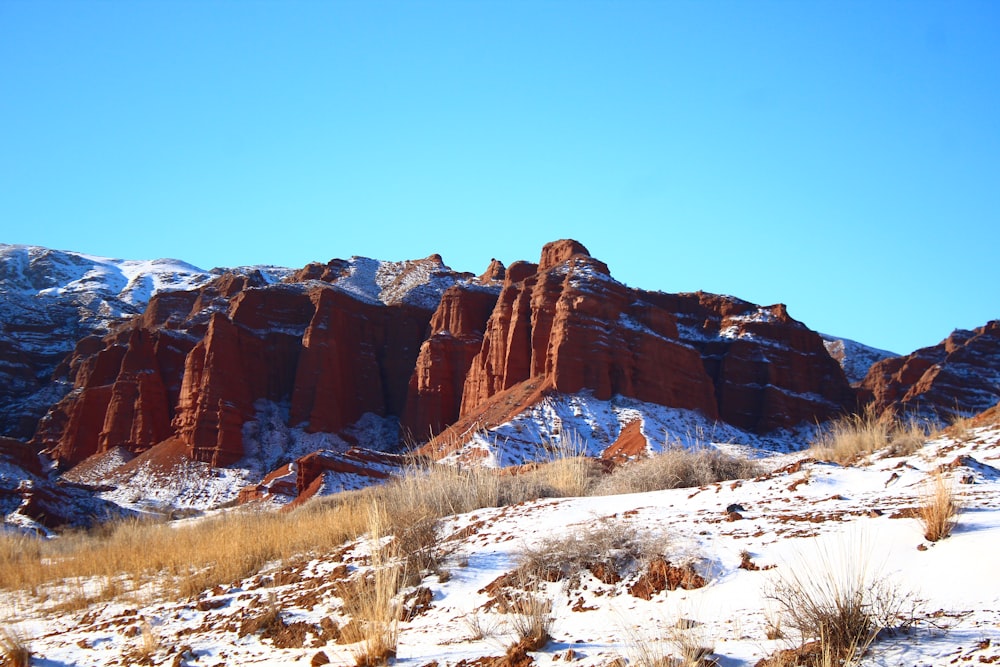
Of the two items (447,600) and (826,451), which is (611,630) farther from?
(826,451)

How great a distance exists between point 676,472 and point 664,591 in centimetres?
611

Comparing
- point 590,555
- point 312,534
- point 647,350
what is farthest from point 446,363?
point 590,555

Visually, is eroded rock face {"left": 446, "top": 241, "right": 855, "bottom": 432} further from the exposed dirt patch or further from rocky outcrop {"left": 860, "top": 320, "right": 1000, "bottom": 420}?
the exposed dirt patch

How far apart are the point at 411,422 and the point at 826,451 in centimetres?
7164

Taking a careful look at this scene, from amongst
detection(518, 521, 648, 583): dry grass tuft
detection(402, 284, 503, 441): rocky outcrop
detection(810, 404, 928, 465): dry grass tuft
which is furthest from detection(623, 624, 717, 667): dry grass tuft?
detection(402, 284, 503, 441): rocky outcrop

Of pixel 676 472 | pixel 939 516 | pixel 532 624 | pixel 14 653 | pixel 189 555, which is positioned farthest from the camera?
pixel 676 472

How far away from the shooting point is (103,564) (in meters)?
14.2

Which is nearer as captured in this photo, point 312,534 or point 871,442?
point 312,534

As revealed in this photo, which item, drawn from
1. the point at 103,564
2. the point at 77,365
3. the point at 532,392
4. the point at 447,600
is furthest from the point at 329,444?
the point at 447,600

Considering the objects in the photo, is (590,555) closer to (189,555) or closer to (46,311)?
(189,555)

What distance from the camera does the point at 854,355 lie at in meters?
129

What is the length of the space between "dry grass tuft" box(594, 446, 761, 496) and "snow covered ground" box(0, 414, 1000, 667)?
173 cm

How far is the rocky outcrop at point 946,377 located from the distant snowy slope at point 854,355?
21.9 m

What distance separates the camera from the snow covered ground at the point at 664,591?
19.8 ft
